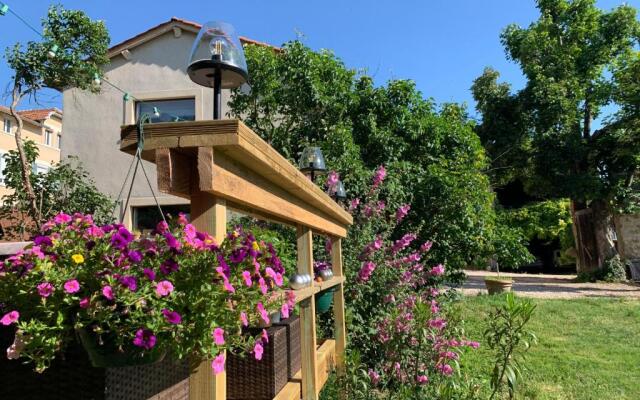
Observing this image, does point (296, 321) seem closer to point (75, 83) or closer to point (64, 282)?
point (64, 282)

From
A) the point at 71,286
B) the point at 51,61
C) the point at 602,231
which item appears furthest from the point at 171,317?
the point at 602,231

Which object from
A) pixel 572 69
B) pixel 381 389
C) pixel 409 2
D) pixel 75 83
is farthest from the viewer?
pixel 572 69

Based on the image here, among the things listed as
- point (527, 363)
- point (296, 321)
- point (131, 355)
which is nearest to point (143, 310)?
point (131, 355)

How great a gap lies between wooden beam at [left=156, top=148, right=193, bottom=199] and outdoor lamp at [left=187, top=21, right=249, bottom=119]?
352 millimetres

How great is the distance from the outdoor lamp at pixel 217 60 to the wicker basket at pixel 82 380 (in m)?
0.72

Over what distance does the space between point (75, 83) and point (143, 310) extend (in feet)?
23.8

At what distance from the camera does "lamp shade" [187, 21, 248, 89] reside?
1432mm

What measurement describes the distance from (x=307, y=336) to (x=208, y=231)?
4.10 feet

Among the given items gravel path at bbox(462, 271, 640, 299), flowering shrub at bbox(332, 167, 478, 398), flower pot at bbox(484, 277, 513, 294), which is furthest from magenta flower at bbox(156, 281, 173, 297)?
gravel path at bbox(462, 271, 640, 299)

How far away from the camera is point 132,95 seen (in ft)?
27.7

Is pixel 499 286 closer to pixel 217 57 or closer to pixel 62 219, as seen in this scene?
pixel 217 57

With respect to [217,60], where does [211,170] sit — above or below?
below

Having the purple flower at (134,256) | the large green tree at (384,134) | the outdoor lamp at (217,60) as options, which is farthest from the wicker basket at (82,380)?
the large green tree at (384,134)

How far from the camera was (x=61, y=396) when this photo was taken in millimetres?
1019
